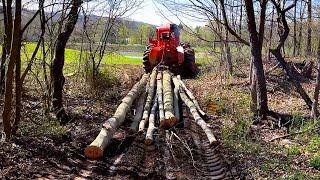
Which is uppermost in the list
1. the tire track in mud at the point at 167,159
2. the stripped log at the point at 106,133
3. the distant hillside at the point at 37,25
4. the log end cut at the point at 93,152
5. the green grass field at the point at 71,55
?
the distant hillside at the point at 37,25

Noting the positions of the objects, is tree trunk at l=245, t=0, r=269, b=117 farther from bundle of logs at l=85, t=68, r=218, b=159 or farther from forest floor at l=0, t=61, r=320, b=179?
bundle of logs at l=85, t=68, r=218, b=159

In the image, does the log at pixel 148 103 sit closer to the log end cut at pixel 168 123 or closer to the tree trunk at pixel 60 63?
the log end cut at pixel 168 123

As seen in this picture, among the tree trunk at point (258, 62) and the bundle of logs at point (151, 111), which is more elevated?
the tree trunk at point (258, 62)

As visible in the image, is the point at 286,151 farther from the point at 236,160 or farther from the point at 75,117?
the point at 75,117

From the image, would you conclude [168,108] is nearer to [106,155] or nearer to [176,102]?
[176,102]

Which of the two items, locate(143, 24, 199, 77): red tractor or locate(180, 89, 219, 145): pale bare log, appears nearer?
locate(180, 89, 219, 145): pale bare log

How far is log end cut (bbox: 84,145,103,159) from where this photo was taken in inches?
288

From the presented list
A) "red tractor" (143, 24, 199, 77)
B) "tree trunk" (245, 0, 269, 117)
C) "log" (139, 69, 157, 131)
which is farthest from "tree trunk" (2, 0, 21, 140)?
"red tractor" (143, 24, 199, 77)

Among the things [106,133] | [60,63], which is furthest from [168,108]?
[60,63]

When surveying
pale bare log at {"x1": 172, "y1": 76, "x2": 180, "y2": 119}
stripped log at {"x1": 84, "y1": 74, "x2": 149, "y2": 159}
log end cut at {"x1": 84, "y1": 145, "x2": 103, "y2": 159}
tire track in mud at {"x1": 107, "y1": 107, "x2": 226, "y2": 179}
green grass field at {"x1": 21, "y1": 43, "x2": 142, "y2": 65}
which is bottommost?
tire track in mud at {"x1": 107, "y1": 107, "x2": 226, "y2": 179}

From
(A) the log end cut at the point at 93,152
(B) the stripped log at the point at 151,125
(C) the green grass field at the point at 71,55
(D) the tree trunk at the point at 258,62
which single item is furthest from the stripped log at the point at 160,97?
(C) the green grass field at the point at 71,55

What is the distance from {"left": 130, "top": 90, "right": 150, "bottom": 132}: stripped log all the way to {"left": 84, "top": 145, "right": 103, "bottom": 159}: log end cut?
1.74 metres

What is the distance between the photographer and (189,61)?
17.8m

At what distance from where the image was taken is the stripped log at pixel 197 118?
8.12m
